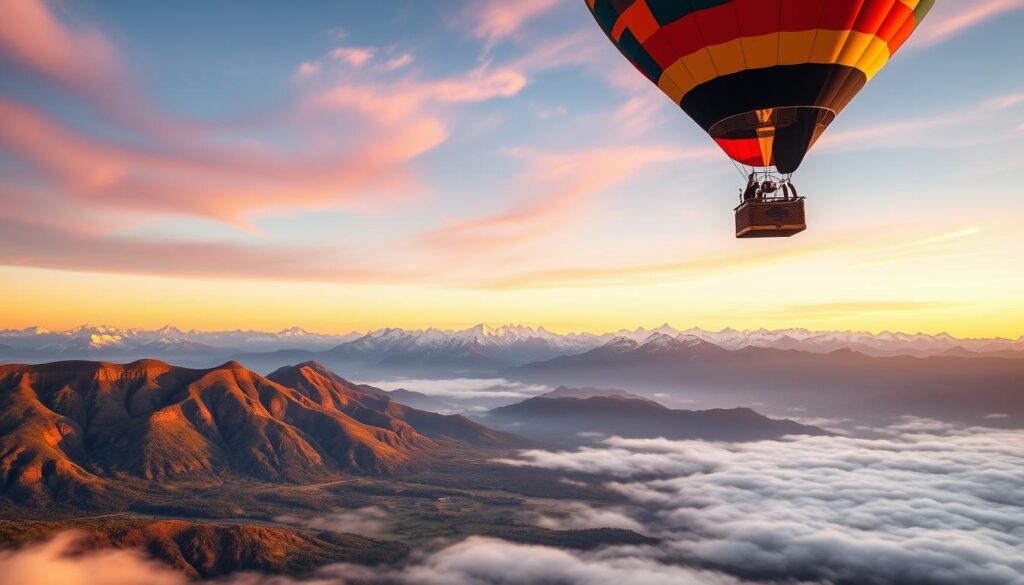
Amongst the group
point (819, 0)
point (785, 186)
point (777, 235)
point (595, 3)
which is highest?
point (595, 3)

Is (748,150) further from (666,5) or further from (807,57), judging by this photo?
(666,5)

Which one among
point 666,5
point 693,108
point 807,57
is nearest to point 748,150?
point 693,108

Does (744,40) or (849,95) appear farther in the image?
(849,95)

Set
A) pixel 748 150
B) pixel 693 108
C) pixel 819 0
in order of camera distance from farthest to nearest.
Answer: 1. pixel 748 150
2. pixel 693 108
3. pixel 819 0
